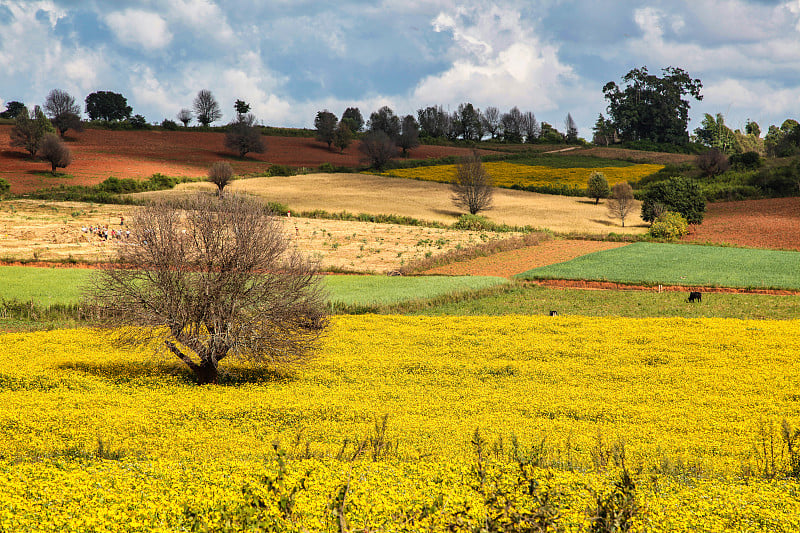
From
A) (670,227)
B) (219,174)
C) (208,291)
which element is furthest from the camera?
(219,174)

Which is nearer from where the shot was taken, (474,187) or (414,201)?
(474,187)

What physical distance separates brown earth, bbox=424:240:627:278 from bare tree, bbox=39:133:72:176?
62121 mm

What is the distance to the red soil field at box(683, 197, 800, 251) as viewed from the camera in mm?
62231

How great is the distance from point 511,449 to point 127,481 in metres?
7.53

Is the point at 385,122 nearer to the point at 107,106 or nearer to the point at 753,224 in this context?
the point at 107,106

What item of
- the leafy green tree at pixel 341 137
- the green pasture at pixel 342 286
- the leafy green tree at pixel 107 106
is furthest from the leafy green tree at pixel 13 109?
the green pasture at pixel 342 286

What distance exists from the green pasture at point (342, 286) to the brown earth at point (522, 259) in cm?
392

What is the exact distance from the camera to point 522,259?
176 ft

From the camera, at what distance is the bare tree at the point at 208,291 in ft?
69.5

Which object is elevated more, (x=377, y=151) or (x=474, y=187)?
(x=377, y=151)

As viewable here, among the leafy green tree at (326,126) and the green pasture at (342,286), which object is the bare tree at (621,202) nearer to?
the green pasture at (342,286)

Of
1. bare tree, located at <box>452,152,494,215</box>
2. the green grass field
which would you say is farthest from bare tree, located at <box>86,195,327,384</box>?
bare tree, located at <box>452,152,494,215</box>

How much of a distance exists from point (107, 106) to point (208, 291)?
540 ft

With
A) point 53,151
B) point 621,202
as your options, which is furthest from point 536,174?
point 53,151
